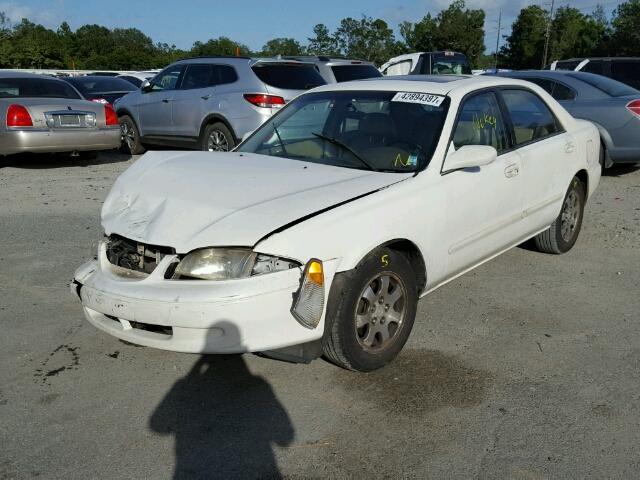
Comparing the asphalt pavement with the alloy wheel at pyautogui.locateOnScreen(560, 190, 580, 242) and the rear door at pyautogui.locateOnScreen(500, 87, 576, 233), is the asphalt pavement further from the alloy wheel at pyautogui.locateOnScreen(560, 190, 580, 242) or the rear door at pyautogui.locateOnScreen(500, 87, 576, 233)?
the alloy wheel at pyautogui.locateOnScreen(560, 190, 580, 242)

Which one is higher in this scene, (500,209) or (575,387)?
(500,209)

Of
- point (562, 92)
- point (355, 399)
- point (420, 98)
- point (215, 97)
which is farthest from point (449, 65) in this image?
point (355, 399)

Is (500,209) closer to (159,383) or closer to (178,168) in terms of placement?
(178,168)

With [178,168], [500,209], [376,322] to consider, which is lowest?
[376,322]

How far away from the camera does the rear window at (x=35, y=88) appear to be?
10148 mm

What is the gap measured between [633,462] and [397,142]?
7.42 ft

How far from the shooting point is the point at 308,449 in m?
2.97

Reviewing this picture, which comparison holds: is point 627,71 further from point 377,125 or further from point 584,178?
point 377,125

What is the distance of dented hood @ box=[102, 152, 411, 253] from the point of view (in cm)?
328

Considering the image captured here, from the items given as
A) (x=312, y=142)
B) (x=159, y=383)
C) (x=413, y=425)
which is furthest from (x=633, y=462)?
(x=312, y=142)

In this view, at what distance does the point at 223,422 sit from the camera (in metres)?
3.19

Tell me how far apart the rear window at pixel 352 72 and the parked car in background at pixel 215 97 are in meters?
1.13

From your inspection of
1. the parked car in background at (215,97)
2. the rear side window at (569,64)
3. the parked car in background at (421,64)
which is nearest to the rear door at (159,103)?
the parked car in background at (215,97)

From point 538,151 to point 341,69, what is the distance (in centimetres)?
745
